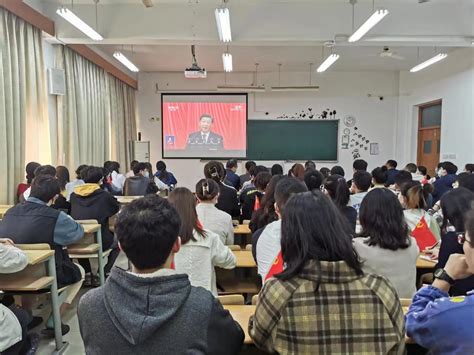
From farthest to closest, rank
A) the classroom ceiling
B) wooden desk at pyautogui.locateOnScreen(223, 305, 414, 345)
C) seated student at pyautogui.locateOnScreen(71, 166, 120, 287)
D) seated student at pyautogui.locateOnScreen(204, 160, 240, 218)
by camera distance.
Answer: the classroom ceiling → seated student at pyautogui.locateOnScreen(204, 160, 240, 218) → seated student at pyautogui.locateOnScreen(71, 166, 120, 287) → wooden desk at pyautogui.locateOnScreen(223, 305, 414, 345)

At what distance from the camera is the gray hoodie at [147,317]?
1.05 m

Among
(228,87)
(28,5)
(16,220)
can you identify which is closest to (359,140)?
(228,87)

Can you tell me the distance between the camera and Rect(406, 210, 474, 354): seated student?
1.13 metres

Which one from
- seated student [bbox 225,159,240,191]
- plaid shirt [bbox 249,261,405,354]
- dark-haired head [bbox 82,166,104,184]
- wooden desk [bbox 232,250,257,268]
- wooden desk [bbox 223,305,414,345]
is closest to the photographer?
plaid shirt [bbox 249,261,405,354]

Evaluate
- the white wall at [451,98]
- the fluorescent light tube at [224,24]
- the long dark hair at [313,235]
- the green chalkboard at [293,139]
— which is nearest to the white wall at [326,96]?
the green chalkboard at [293,139]

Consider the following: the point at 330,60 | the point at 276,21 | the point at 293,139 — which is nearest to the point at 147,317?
the point at 276,21

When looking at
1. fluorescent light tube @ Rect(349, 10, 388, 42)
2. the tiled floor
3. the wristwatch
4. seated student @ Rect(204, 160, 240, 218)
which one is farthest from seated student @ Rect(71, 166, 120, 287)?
fluorescent light tube @ Rect(349, 10, 388, 42)

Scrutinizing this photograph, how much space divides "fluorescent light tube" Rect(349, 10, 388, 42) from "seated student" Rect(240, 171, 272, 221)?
95.0 inches

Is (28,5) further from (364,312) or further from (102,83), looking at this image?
(364,312)

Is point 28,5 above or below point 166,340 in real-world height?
above

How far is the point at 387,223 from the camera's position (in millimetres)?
2006

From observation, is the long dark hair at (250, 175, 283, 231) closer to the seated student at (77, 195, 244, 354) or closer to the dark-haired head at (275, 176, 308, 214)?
the dark-haired head at (275, 176, 308, 214)

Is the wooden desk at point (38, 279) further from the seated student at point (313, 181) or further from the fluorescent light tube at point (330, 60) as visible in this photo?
the fluorescent light tube at point (330, 60)

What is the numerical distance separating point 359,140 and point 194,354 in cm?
1010
